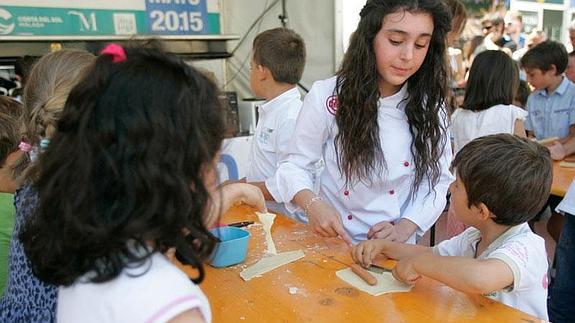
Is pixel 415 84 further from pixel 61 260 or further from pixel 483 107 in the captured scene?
pixel 483 107

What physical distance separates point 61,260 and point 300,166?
1024mm

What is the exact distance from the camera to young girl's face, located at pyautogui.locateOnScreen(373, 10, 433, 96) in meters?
1.47

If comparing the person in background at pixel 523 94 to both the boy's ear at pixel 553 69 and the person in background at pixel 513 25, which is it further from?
the person in background at pixel 513 25

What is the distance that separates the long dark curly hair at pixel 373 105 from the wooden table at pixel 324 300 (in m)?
0.35

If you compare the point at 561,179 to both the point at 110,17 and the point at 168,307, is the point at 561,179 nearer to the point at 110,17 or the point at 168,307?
the point at 168,307

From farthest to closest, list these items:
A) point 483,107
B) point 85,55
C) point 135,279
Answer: point 483,107, point 85,55, point 135,279

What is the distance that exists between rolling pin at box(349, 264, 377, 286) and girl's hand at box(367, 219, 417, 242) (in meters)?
0.22

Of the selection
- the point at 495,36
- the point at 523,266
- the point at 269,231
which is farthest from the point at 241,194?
the point at 495,36

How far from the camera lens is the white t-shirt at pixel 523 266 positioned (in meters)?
1.13

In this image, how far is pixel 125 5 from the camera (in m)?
4.11

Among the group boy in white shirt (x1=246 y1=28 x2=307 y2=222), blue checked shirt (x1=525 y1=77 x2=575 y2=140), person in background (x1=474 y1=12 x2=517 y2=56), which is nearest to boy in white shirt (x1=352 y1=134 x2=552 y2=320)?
boy in white shirt (x1=246 y1=28 x2=307 y2=222)

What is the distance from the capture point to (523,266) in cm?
113

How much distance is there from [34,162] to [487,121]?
2526 mm

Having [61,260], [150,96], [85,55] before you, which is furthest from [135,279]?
[85,55]
